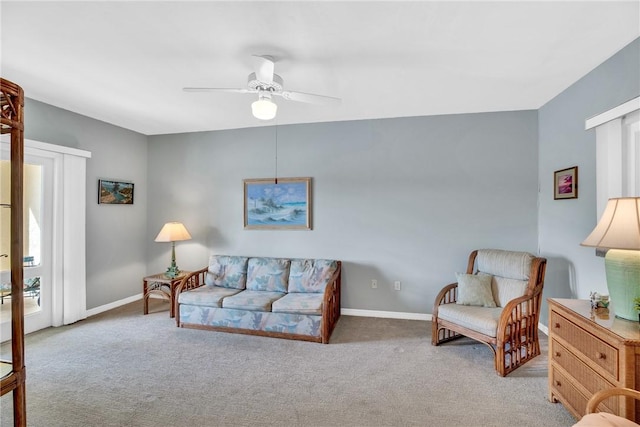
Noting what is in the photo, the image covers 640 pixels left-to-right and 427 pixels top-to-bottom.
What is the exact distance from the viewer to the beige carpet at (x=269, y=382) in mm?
1999

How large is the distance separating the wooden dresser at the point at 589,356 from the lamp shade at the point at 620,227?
0.45m

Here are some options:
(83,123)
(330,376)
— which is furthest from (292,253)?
(83,123)

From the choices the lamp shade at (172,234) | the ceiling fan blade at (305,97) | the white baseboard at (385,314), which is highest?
the ceiling fan blade at (305,97)

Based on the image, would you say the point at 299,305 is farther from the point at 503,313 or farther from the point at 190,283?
the point at 503,313

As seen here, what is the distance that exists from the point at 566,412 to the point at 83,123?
5599mm

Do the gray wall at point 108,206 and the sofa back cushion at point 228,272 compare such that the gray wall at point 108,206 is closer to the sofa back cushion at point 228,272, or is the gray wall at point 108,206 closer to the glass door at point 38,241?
the glass door at point 38,241

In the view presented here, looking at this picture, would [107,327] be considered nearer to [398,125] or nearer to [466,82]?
[398,125]

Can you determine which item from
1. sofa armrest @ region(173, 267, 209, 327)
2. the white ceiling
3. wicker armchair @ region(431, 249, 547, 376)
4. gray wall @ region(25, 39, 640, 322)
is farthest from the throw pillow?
sofa armrest @ region(173, 267, 209, 327)

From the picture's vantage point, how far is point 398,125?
3855 millimetres

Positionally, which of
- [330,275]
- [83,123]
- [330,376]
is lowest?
[330,376]

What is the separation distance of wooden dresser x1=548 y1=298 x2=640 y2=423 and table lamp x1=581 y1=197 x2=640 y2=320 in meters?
0.12

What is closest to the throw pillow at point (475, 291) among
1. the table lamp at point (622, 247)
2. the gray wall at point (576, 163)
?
the gray wall at point (576, 163)

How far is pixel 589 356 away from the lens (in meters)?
1.74

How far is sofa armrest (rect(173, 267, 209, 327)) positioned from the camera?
3.56 m
